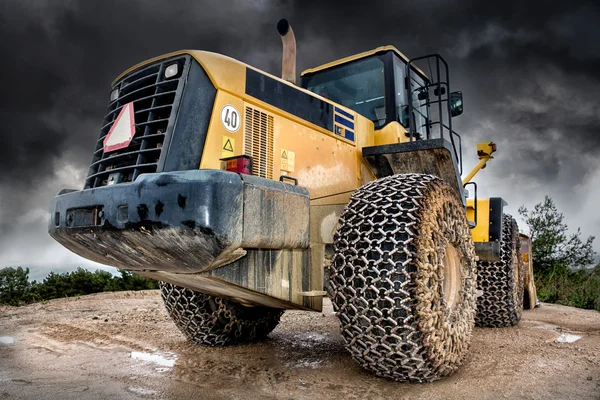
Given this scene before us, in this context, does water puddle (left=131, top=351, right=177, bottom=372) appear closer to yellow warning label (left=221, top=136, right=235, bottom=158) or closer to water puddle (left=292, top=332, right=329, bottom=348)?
water puddle (left=292, top=332, right=329, bottom=348)

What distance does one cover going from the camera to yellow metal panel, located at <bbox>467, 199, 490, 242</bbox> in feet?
19.7

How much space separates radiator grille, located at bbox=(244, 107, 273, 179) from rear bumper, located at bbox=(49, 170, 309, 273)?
1.20 ft

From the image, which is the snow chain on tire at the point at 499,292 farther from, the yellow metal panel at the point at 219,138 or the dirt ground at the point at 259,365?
the yellow metal panel at the point at 219,138

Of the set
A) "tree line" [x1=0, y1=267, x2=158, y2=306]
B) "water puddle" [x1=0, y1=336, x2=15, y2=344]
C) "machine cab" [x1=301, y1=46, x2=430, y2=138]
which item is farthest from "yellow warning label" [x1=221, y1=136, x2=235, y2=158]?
"tree line" [x1=0, y1=267, x2=158, y2=306]

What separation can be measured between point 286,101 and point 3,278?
392 inches

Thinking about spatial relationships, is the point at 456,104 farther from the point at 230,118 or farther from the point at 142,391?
the point at 142,391

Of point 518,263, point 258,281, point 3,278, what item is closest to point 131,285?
point 3,278

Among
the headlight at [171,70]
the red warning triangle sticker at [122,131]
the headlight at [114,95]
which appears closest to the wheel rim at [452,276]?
the headlight at [171,70]

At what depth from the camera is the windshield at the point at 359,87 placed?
511cm

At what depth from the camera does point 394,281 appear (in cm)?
318

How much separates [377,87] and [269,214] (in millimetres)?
2541

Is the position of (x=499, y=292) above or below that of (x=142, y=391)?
above

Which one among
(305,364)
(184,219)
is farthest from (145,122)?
(305,364)

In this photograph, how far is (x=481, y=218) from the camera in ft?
20.1
